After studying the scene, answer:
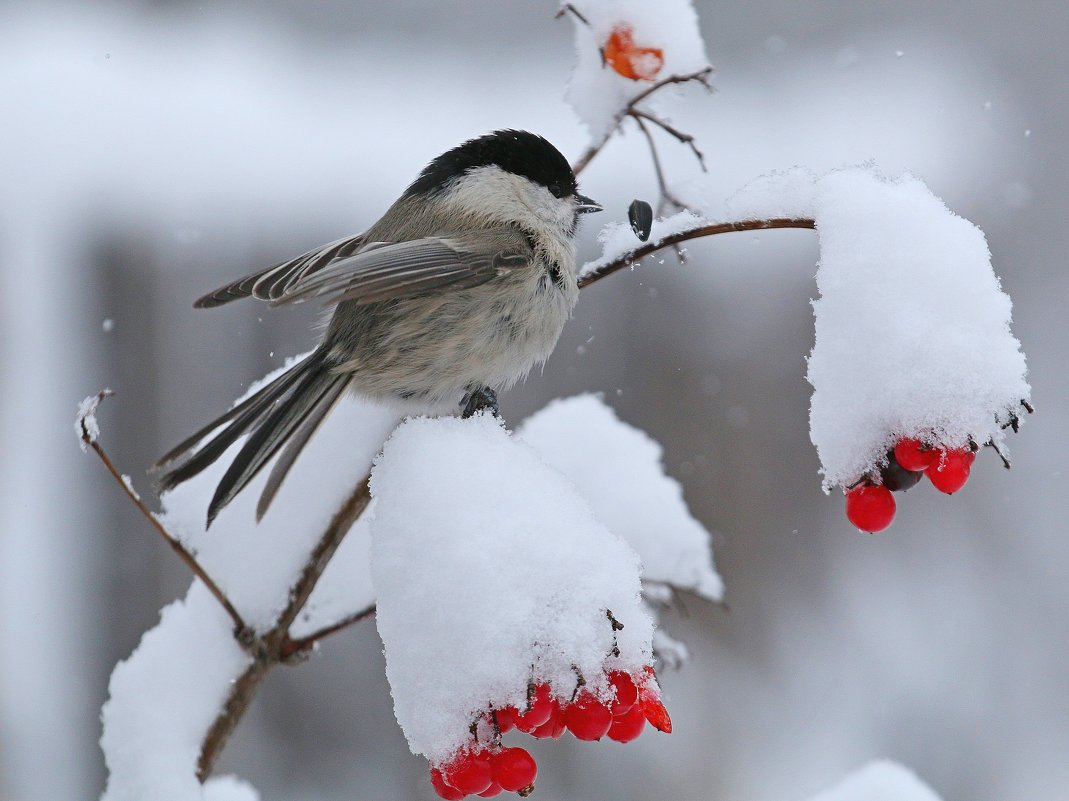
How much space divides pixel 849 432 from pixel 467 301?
0.74m

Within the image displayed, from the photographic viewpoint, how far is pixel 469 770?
84cm

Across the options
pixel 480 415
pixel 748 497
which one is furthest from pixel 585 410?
pixel 748 497

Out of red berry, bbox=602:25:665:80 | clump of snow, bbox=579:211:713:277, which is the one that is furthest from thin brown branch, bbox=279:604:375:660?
red berry, bbox=602:25:665:80

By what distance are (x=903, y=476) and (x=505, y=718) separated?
0.47m

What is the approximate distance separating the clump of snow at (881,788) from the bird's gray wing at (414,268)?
97 centimetres

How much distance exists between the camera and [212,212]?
481 centimetres

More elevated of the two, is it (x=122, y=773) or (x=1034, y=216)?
(x=122, y=773)

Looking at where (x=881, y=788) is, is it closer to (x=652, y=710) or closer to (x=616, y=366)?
(x=652, y=710)

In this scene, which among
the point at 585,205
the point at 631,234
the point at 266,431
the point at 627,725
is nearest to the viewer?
the point at 627,725

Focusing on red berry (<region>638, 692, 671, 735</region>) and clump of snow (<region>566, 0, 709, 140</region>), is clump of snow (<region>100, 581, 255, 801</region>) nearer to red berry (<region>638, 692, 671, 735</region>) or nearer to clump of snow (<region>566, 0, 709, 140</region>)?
red berry (<region>638, 692, 671, 735</region>)

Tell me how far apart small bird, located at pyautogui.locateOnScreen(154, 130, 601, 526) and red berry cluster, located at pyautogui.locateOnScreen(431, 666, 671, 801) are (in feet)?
1.53

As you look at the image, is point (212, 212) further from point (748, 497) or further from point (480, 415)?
point (480, 415)

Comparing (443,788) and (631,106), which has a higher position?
(631,106)

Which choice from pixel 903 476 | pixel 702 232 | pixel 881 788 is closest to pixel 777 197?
pixel 702 232
